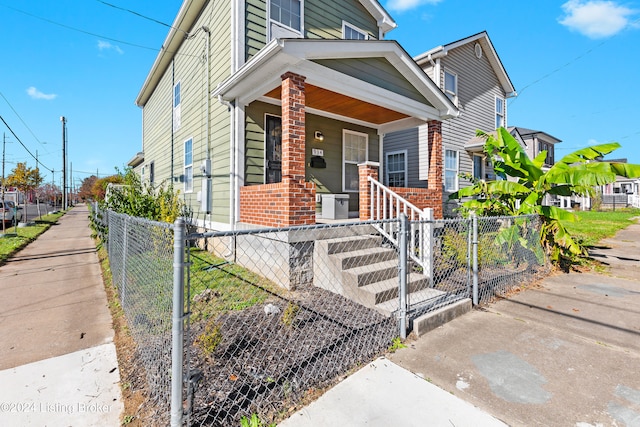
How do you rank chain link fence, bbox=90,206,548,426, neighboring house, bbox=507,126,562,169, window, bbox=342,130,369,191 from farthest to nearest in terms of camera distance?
neighboring house, bbox=507,126,562,169, window, bbox=342,130,369,191, chain link fence, bbox=90,206,548,426

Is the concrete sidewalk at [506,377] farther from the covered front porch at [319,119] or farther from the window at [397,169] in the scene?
the window at [397,169]

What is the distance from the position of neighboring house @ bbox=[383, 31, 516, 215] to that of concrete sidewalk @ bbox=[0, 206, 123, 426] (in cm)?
1029

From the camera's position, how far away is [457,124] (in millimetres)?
12344

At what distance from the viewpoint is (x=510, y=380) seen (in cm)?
263

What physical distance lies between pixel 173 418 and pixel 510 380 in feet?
8.91

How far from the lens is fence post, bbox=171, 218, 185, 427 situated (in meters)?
1.82

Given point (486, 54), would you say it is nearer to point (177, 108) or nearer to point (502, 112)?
point (502, 112)

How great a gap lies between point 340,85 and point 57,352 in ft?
18.7

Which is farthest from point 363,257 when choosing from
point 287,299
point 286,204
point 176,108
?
point 176,108

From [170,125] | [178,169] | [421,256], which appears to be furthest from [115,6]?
[421,256]

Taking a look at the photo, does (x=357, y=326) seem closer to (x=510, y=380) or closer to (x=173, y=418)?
(x=510, y=380)

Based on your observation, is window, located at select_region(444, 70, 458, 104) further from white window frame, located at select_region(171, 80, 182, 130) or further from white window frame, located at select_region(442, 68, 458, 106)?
white window frame, located at select_region(171, 80, 182, 130)

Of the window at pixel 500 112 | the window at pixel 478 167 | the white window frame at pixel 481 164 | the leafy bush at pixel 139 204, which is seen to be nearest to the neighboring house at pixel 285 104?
the leafy bush at pixel 139 204

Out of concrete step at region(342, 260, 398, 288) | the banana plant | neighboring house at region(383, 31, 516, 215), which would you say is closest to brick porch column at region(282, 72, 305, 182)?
concrete step at region(342, 260, 398, 288)
